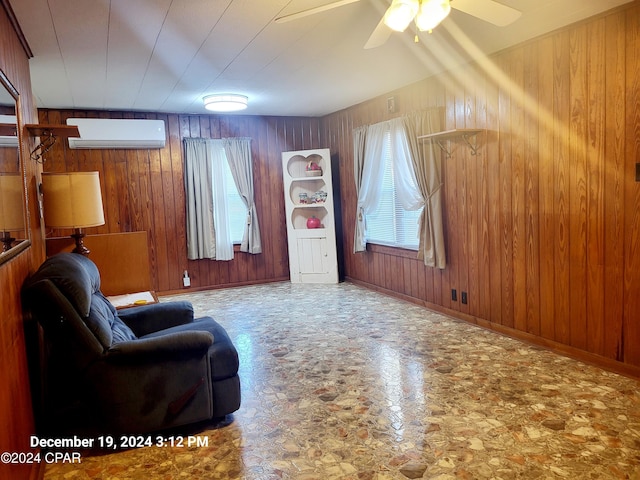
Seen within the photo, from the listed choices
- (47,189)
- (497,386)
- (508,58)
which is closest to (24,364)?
(47,189)

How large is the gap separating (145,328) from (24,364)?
38.8 inches

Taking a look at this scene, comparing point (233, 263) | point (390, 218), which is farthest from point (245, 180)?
point (390, 218)

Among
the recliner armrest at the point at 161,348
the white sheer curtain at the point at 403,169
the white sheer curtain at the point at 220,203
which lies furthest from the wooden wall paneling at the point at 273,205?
the recliner armrest at the point at 161,348

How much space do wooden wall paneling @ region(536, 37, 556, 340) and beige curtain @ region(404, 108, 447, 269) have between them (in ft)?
3.74

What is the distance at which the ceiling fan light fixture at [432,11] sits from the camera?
2062mm

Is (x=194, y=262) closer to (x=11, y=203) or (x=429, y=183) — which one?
(x=429, y=183)

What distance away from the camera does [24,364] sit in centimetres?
224

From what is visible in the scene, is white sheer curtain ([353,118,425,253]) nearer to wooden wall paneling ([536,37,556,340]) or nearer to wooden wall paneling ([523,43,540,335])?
wooden wall paneling ([523,43,540,335])

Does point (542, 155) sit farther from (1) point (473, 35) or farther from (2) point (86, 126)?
(2) point (86, 126)

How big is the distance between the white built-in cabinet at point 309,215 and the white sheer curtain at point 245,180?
0.48 m

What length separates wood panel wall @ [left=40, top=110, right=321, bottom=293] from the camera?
5.95m

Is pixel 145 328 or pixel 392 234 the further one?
pixel 392 234

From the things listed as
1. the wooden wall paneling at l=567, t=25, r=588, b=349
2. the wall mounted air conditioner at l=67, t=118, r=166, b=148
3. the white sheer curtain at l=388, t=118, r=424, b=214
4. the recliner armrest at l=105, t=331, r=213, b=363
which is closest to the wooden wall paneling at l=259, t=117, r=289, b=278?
the wall mounted air conditioner at l=67, t=118, r=166, b=148

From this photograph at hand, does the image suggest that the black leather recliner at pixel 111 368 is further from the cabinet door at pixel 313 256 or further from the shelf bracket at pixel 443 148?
the cabinet door at pixel 313 256
